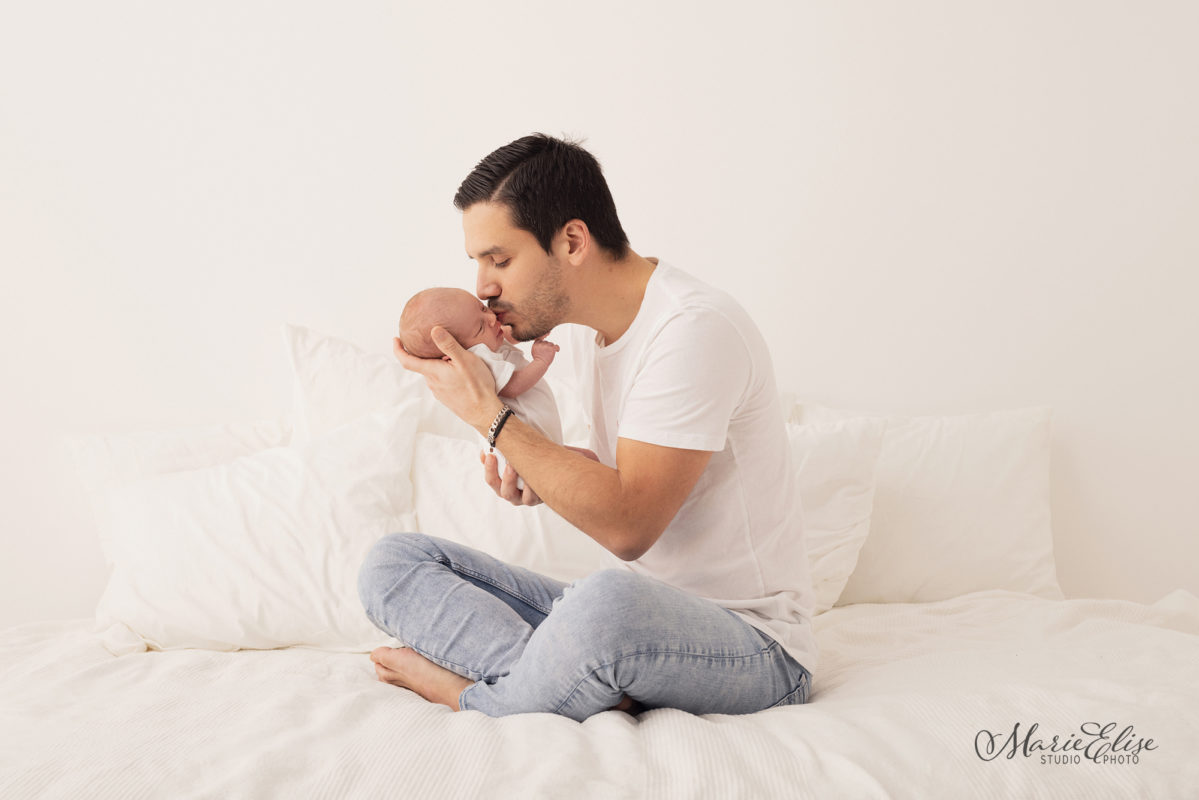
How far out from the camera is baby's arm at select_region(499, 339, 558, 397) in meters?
1.43

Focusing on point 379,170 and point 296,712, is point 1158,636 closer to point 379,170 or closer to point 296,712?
point 296,712

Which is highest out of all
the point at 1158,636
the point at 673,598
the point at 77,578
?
the point at 673,598

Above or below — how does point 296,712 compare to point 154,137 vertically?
below

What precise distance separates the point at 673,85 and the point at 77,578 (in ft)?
6.50

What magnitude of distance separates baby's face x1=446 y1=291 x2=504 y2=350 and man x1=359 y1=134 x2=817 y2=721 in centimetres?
2

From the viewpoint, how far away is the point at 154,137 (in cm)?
217

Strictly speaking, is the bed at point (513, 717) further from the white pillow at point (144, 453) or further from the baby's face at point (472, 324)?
the baby's face at point (472, 324)

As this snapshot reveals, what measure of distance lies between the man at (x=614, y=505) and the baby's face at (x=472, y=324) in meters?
0.02

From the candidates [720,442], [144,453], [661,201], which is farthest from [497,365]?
[144,453]

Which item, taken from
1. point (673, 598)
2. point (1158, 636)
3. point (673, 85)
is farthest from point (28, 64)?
point (1158, 636)

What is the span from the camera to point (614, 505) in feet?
3.96

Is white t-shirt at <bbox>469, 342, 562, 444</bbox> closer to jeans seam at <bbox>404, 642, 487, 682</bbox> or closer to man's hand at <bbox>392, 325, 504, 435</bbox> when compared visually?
man's hand at <bbox>392, 325, 504, 435</bbox>

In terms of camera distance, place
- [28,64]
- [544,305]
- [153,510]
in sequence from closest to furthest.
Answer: [544,305] < [153,510] < [28,64]

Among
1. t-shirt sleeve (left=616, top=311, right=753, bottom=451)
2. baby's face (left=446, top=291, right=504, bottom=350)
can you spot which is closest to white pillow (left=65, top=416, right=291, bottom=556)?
baby's face (left=446, top=291, right=504, bottom=350)
